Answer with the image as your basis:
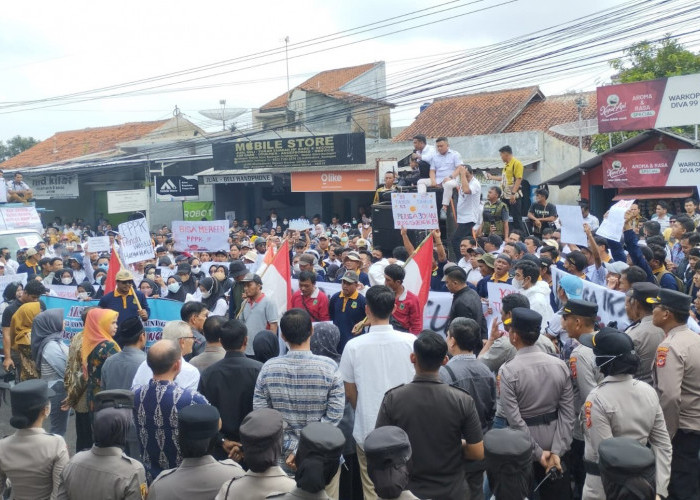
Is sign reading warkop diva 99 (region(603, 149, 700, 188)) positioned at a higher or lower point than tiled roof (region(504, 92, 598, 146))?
lower

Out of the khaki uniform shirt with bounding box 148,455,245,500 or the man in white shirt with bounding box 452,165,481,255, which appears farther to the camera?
the man in white shirt with bounding box 452,165,481,255

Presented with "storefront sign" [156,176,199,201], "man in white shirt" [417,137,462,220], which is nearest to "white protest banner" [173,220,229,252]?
"man in white shirt" [417,137,462,220]

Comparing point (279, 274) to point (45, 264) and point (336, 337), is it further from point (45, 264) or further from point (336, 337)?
point (45, 264)

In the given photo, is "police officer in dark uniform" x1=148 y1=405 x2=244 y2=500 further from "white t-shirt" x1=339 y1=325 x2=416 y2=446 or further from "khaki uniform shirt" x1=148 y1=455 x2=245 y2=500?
"white t-shirt" x1=339 y1=325 x2=416 y2=446

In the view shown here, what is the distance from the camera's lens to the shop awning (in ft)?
66.2

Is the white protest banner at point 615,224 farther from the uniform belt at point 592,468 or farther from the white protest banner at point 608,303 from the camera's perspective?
the uniform belt at point 592,468

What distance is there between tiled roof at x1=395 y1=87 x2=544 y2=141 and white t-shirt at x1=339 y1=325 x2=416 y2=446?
2877 cm

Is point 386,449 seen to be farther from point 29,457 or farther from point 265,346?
point 265,346

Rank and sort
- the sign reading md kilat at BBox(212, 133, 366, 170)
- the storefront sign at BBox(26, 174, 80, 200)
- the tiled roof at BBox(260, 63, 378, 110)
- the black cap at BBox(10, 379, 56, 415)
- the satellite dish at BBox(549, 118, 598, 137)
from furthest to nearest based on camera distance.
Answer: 1. the tiled roof at BBox(260, 63, 378, 110)
2. the storefront sign at BBox(26, 174, 80, 200)
3. the sign reading md kilat at BBox(212, 133, 366, 170)
4. the satellite dish at BBox(549, 118, 598, 137)
5. the black cap at BBox(10, 379, 56, 415)

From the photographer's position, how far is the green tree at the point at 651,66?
2841 centimetres

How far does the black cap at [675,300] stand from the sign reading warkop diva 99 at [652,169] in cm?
1682

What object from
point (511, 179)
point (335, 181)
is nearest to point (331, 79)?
point (335, 181)

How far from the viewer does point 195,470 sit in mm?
3600

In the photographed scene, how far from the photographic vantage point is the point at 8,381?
33.6 ft
